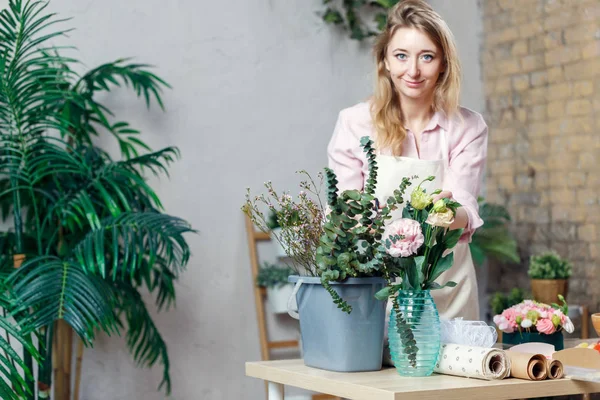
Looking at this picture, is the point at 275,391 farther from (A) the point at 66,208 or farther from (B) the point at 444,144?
(A) the point at 66,208

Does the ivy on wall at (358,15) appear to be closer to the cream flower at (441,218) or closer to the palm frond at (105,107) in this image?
the palm frond at (105,107)

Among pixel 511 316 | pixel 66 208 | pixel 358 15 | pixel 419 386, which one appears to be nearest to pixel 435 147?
pixel 511 316

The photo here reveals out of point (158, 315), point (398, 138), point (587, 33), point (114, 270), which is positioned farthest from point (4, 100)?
point (587, 33)

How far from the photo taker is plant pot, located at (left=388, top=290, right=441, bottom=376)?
1737 millimetres

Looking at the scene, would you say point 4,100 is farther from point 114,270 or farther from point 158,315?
point 158,315

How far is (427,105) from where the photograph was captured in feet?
8.02

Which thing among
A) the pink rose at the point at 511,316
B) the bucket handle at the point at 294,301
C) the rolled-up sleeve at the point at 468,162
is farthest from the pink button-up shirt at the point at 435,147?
the bucket handle at the point at 294,301

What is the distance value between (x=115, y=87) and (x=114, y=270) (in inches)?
43.8

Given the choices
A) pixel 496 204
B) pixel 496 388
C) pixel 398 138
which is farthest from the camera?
pixel 496 204

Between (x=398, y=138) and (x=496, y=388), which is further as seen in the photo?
(x=398, y=138)

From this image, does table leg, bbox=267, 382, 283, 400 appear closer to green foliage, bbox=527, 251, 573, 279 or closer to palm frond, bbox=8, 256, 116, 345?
palm frond, bbox=8, 256, 116, 345

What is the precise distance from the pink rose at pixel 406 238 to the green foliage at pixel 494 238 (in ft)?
9.61

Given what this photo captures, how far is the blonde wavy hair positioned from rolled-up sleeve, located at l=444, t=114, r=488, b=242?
87 millimetres

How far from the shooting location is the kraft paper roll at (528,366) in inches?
67.3
